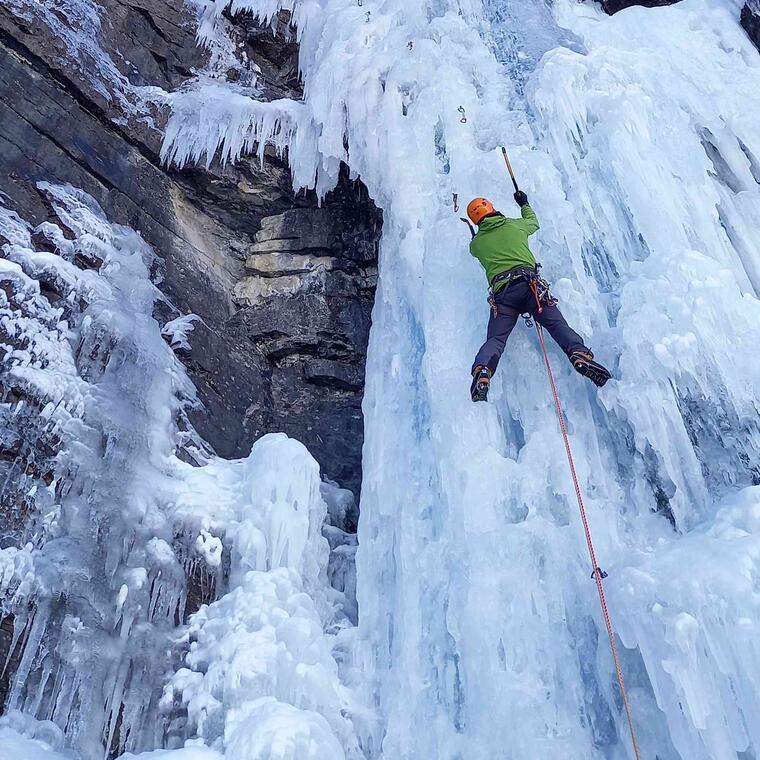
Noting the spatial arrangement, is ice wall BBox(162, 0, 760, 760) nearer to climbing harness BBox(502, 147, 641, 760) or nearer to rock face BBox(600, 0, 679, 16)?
climbing harness BBox(502, 147, 641, 760)

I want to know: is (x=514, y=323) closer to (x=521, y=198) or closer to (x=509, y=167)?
(x=521, y=198)

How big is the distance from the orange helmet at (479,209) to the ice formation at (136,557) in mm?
2009

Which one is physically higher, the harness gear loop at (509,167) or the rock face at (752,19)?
the rock face at (752,19)

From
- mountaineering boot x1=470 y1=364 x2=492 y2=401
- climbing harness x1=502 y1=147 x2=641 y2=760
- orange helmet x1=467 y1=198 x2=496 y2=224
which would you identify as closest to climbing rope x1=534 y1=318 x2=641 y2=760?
climbing harness x1=502 y1=147 x2=641 y2=760

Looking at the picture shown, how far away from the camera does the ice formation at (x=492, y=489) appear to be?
3270 mm

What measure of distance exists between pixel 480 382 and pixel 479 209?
1407mm

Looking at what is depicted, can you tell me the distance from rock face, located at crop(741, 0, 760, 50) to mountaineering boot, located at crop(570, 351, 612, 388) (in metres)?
5.33

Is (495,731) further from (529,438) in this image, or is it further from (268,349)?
(268,349)

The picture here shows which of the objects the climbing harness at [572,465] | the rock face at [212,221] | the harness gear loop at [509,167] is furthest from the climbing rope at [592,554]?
the rock face at [212,221]

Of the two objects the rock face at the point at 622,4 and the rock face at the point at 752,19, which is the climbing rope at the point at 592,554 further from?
the rock face at the point at 622,4

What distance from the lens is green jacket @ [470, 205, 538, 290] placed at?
459 cm

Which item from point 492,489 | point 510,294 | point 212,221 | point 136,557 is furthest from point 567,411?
point 212,221

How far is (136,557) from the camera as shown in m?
4.19

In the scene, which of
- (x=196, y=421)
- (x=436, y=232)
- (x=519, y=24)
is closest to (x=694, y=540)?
(x=436, y=232)
